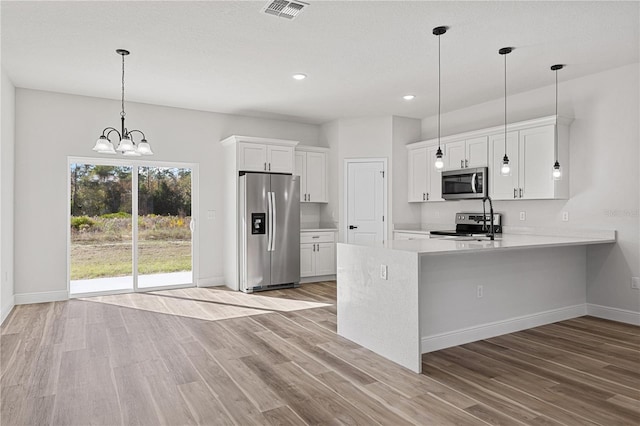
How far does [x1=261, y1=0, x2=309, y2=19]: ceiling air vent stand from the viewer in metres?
3.03

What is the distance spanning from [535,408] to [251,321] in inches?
111

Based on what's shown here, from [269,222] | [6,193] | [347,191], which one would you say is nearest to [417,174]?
[347,191]

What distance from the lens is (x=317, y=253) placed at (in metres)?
6.74

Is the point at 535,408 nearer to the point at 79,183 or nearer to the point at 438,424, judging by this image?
the point at 438,424

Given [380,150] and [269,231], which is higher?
[380,150]

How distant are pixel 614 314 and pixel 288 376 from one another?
3.76 metres

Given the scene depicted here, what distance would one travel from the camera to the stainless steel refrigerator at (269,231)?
5965 millimetres

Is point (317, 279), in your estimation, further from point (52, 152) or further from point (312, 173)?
point (52, 152)

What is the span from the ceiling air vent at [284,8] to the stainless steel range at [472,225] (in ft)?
11.6

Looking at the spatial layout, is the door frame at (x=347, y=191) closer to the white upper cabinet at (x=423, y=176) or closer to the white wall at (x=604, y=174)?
the white upper cabinet at (x=423, y=176)

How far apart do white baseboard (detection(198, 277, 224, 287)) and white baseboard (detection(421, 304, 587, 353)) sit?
3.93 m

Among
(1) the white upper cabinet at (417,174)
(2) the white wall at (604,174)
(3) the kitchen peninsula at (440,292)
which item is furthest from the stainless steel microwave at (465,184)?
(3) the kitchen peninsula at (440,292)

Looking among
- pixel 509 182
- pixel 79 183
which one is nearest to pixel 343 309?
pixel 509 182

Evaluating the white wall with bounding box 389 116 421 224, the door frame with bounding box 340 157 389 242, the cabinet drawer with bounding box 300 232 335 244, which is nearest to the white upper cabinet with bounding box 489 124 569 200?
the white wall with bounding box 389 116 421 224
